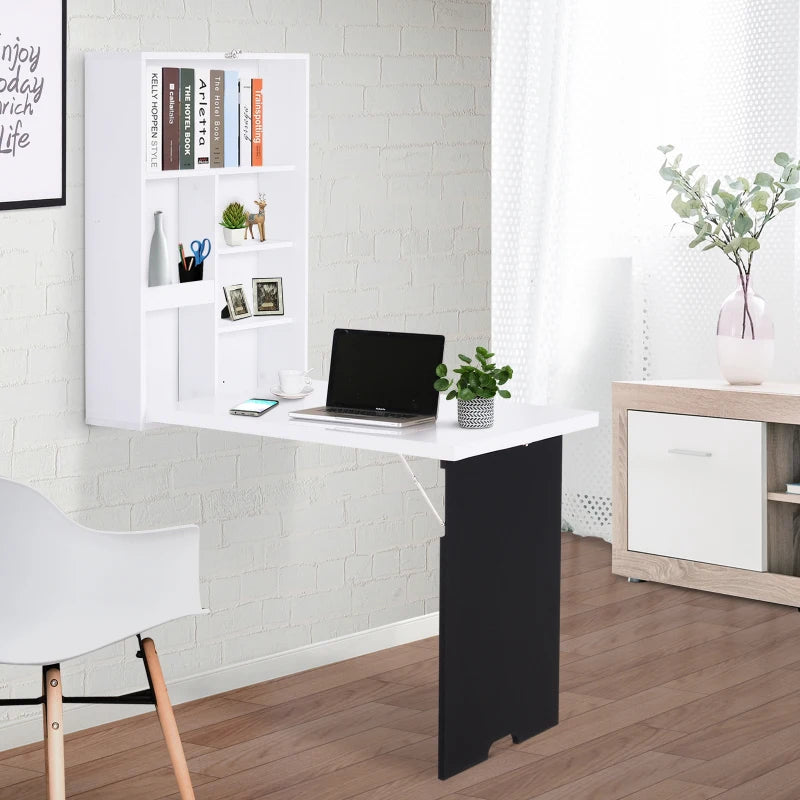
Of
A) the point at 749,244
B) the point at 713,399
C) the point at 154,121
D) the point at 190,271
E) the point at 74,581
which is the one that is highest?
the point at 154,121

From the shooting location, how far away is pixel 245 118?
146 inches

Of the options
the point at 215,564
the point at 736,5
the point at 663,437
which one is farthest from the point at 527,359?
the point at 215,564

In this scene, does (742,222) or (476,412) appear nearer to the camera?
(476,412)

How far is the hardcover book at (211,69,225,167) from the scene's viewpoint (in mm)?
3586

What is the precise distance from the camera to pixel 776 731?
11.7 ft

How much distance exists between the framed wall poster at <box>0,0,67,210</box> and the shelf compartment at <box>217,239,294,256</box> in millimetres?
455

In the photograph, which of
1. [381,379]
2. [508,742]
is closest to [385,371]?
[381,379]

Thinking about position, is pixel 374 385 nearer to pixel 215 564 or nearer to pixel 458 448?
pixel 458 448

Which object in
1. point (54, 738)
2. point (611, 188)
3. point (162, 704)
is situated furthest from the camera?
point (611, 188)

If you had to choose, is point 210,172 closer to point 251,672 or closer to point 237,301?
point 237,301

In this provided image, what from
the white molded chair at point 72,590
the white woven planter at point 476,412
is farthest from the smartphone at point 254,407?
the white molded chair at point 72,590

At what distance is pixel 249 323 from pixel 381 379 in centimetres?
55

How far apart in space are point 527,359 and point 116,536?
331 cm

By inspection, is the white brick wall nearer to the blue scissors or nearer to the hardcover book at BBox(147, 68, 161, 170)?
the hardcover book at BBox(147, 68, 161, 170)
